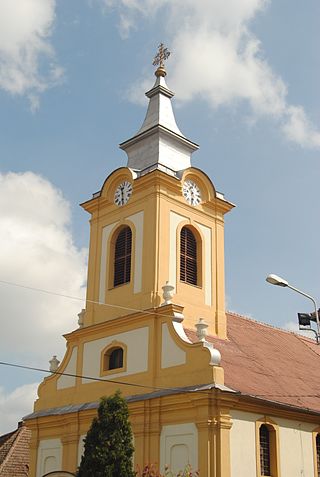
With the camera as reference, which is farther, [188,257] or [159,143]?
[159,143]

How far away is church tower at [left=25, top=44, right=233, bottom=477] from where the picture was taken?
73.5 feet

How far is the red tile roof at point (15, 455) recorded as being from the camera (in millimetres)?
32938

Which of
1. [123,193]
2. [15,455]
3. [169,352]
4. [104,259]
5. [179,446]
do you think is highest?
[123,193]

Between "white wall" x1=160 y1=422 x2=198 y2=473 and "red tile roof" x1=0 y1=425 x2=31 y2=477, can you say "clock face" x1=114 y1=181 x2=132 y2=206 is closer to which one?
"white wall" x1=160 y1=422 x2=198 y2=473

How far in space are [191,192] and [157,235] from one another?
337 centimetres

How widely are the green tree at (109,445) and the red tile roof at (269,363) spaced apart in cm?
428

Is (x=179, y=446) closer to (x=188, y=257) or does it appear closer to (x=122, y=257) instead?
(x=188, y=257)

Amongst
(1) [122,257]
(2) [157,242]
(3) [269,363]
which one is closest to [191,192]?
(2) [157,242]

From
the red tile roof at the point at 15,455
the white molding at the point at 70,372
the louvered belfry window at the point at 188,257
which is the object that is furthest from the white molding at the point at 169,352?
the red tile roof at the point at 15,455

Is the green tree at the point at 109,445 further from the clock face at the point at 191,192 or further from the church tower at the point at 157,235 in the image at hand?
the clock face at the point at 191,192

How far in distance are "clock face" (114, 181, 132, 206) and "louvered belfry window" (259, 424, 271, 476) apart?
11.3 meters

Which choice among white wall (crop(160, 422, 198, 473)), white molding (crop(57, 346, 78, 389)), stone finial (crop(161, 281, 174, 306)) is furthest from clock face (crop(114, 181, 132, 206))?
white wall (crop(160, 422, 198, 473))

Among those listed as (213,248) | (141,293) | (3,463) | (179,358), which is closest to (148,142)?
(213,248)

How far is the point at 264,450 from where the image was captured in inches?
911
